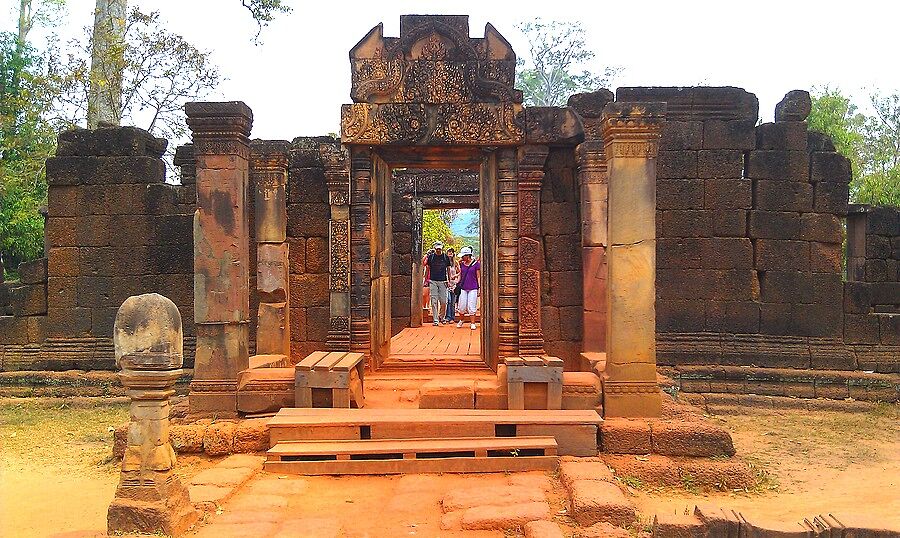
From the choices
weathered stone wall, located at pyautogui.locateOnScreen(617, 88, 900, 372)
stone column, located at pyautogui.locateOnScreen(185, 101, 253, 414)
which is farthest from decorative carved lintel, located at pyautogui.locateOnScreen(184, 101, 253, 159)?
weathered stone wall, located at pyautogui.locateOnScreen(617, 88, 900, 372)

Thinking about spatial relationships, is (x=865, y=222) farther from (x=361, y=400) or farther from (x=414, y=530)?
(x=414, y=530)

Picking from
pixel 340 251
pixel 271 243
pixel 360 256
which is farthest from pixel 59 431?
pixel 360 256

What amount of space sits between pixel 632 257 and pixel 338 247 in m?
4.06

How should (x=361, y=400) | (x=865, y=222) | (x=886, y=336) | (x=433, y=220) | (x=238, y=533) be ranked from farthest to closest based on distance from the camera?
(x=433, y=220) < (x=865, y=222) < (x=886, y=336) < (x=361, y=400) < (x=238, y=533)

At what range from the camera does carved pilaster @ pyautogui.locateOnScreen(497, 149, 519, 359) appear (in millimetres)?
9578

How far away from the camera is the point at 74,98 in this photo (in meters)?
20.6

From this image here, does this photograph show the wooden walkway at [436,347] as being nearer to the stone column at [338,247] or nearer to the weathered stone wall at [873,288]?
the stone column at [338,247]

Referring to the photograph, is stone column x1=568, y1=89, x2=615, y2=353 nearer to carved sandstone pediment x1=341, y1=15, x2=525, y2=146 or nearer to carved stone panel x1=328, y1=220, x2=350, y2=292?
carved sandstone pediment x1=341, y1=15, x2=525, y2=146

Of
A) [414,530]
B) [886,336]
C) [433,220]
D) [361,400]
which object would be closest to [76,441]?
[361,400]

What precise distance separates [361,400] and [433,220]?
21983mm

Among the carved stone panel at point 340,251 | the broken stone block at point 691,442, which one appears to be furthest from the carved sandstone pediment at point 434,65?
the broken stone block at point 691,442

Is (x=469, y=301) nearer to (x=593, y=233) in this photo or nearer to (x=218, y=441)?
(x=593, y=233)

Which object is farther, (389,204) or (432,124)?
(389,204)

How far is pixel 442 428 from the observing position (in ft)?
22.3
